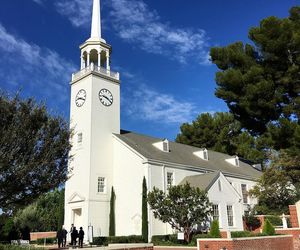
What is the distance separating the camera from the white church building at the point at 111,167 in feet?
101

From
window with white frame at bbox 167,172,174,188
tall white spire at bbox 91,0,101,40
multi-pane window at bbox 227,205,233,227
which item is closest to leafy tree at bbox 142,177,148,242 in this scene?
window with white frame at bbox 167,172,174,188

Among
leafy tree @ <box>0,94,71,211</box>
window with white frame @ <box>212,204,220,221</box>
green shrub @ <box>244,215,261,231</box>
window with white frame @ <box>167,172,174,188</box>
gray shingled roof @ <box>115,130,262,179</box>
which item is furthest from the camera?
green shrub @ <box>244,215,261,231</box>

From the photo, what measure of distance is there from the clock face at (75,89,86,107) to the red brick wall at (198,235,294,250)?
20.1 metres

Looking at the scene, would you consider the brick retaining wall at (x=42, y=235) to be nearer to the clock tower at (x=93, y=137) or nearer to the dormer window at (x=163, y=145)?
the clock tower at (x=93, y=137)

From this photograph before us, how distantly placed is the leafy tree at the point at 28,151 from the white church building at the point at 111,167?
42.6ft

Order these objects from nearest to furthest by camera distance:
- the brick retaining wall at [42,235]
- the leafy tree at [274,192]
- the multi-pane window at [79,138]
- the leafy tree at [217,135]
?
the multi-pane window at [79,138] < the brick retaining wall at [42,235] < the leafy tree at [274,192] < the leafy tree at [217,135]

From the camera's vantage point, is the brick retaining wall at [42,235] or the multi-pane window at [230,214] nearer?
the multi-pane window at [230,214]

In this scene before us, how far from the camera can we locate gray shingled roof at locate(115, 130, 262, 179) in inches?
1305

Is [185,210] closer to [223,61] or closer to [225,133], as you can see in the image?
[223,61]

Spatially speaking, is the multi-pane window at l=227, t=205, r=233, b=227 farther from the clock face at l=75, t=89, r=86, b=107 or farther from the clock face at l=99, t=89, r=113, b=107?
the clock face at l=75, t=89, r=86, b=107

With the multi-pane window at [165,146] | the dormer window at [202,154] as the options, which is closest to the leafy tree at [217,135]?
the dormer window at [202,154]

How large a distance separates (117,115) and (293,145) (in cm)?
1697

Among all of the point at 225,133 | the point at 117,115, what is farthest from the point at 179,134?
the point at 117,115

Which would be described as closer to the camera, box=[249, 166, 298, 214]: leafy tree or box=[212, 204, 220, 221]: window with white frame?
box=[212, 204, 220, 221]: window with white frame
